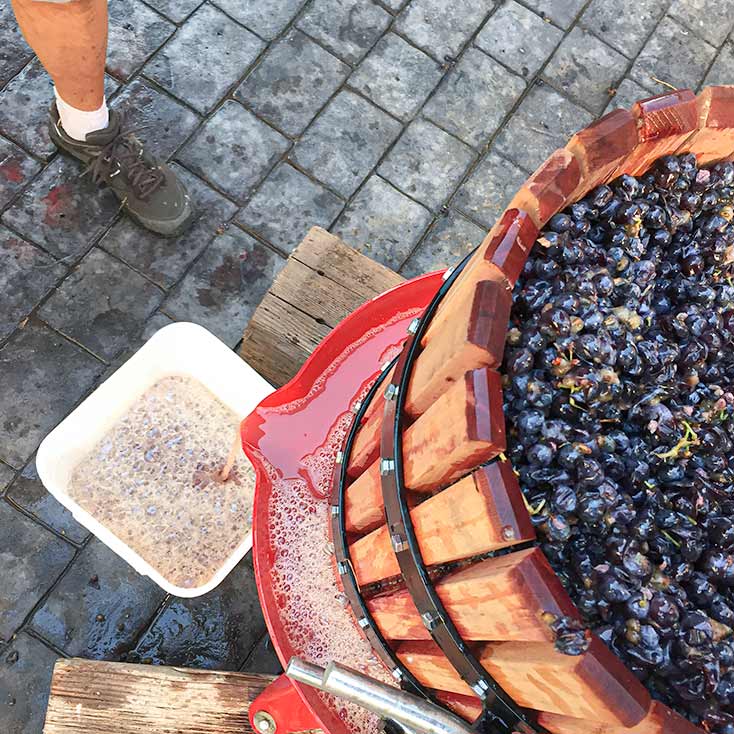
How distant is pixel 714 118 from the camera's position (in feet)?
4.22

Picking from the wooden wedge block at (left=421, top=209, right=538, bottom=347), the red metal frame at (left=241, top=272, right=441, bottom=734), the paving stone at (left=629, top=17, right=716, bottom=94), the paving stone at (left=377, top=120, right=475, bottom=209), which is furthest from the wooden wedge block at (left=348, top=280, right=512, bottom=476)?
the paving stone at (left=629, top=17, right=716, bottom=94)

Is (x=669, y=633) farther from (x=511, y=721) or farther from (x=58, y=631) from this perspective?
(x=58, y=631)

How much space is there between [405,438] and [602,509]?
Result: 358 mm

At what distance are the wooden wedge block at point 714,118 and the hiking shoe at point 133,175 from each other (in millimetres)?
2032

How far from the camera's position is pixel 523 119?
131 inches

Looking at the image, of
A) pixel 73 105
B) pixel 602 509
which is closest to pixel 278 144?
pixel 73 105

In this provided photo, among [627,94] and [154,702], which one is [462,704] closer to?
[154,702]

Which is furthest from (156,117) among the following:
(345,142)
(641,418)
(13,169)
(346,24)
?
(641,418)

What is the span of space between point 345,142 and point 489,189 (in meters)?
0.65

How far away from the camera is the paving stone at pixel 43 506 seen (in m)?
2.53

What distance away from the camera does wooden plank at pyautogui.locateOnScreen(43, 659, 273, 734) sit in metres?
2.07

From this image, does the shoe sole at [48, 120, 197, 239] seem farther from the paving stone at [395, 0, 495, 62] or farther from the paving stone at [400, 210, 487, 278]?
the paving stone at [395, 0, 495, 62]

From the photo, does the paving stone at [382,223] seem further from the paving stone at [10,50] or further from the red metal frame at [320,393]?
the paving stone at [10,50]

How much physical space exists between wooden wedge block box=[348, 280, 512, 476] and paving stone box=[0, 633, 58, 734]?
71.4 inches
